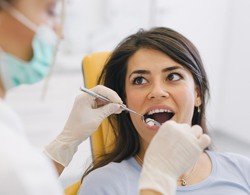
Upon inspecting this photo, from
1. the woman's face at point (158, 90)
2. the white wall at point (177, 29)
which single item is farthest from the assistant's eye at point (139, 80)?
the white wall at point (177, 29)

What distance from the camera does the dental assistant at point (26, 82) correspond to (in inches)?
28.4

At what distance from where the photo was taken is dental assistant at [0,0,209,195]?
72 cm

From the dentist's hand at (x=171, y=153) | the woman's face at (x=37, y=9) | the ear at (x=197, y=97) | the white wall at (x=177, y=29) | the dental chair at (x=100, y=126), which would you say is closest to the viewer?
the woman's face at (x=37, y=9)

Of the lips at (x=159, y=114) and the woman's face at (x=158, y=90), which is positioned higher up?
the woman's face at (x=158, y=90)

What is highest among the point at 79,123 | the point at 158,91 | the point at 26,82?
the point at 26,82

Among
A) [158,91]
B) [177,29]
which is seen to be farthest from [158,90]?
[177,29]

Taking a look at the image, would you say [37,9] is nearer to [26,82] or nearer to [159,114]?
[26,82]

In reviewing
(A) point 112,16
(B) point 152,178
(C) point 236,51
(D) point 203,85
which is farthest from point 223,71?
(B) point 152,178

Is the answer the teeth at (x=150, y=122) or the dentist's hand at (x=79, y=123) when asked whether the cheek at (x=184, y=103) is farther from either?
the dentist's hand at (x=79, y=123)

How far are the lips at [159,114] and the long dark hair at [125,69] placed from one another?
0.54 ft

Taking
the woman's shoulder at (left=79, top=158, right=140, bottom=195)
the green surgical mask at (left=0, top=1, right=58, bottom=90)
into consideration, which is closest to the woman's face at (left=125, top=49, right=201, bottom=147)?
the woman's shoulder at (left=79, top=158, right=140, bottom=195)

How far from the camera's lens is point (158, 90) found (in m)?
1.34

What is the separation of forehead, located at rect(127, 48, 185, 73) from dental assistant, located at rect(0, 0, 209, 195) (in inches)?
15.4

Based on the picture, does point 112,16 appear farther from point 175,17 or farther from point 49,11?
point 49,11
